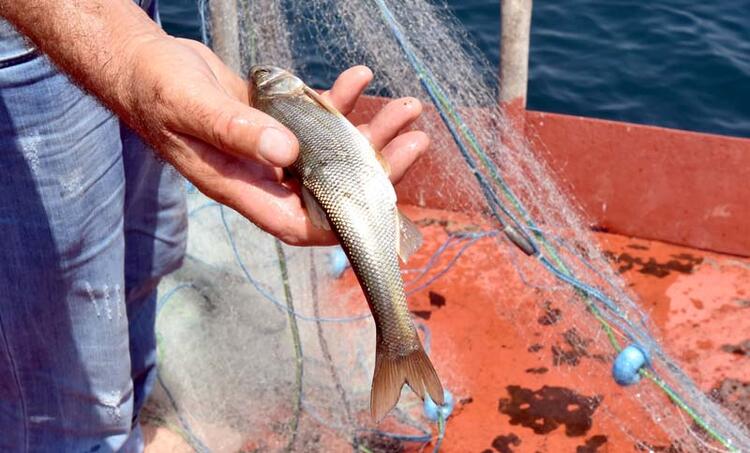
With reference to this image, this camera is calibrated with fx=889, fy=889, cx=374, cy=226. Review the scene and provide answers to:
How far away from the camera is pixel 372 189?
2.16 metres

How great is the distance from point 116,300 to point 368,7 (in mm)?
1911

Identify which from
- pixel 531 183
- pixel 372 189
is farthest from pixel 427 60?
pixel 372 189

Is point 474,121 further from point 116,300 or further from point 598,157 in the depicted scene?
point 116,300

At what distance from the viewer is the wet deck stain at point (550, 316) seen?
4285mm

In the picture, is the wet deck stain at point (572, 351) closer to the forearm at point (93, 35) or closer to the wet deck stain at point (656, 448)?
the wet deck stain at point (656, 448)

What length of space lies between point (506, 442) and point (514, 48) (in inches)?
94.0

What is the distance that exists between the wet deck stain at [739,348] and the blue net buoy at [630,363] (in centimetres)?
67

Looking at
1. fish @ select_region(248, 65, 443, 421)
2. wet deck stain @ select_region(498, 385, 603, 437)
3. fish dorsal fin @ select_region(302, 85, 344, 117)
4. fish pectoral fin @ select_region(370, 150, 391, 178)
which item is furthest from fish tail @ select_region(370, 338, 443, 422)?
wet deck stain @ select_region(498, 385, 603, 437)

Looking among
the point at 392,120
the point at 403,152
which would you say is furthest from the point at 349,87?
the point at 403,152

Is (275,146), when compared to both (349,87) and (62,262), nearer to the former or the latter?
(349,87)

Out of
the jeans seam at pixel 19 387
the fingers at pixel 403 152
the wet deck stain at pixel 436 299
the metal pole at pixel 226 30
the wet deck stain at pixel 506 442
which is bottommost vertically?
the wet deck stain at pixel 506 442

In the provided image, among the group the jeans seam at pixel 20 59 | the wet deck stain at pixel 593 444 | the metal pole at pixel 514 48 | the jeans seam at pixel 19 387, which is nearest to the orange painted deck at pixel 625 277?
the wet deck stain at pixel 593 444

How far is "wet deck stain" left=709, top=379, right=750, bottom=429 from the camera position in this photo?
373 centimetres

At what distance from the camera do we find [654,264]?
15.6 ft
